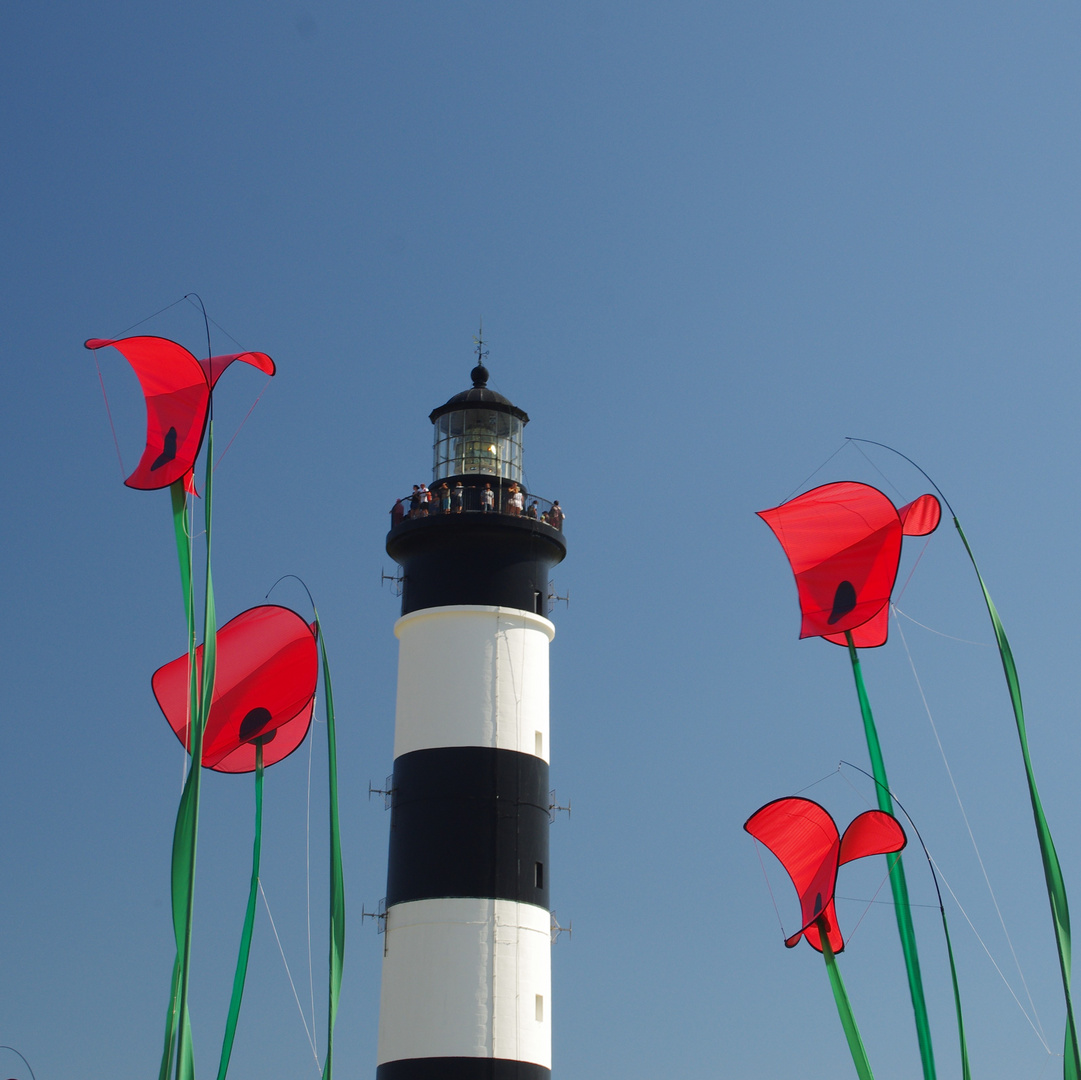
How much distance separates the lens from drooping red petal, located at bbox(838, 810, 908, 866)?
→ 1758 centimetres

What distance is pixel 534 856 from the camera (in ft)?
95.8

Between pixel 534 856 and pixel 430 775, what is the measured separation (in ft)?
8.19

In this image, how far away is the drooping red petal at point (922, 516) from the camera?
19.8m

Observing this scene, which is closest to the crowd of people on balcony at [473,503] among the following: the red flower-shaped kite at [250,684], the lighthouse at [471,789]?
the lighthouse at [471,789]

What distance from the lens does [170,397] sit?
18.4m

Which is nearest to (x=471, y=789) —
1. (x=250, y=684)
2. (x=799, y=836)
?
(x=250, y=684)

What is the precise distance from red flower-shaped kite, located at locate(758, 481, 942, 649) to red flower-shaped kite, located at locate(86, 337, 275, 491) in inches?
275

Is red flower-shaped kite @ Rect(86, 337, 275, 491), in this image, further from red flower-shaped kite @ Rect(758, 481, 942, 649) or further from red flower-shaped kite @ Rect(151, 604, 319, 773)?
red flower-shaped kite @ Rect(758, 481, 942, 649)

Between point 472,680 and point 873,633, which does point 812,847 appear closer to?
point 873,633

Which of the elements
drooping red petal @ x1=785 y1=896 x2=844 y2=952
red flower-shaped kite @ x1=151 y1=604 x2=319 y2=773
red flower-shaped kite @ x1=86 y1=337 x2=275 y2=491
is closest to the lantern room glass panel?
red flower-shaped kite @ x1=151 y1=604 x2=319 y2=773

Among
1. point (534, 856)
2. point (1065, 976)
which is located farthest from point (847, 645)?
point (534, 856)

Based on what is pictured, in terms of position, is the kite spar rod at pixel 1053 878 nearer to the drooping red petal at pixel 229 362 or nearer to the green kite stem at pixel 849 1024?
the green kite stem at pixel 849 1024

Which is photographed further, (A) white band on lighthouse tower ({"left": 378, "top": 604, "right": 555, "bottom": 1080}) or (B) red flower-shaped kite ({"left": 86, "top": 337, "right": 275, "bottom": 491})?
(A) white band on lighthouse tower ({"left": 378, "top": 604, "right": 555, "bottom": 1080})

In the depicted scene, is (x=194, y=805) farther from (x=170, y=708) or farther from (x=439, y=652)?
(x=439, y=652)
